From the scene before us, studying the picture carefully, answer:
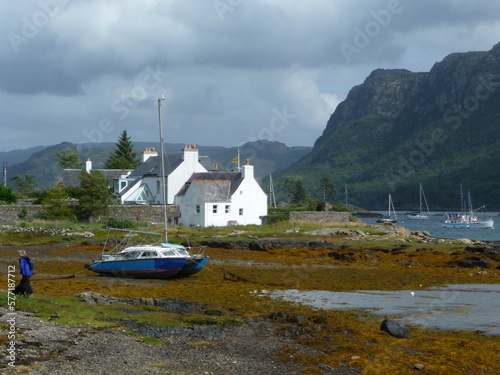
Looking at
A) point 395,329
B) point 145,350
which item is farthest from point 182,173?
point 145,350

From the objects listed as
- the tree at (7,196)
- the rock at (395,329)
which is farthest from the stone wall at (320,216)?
the rock at (395,329)

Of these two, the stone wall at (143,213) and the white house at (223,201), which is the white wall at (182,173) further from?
the stone wall at (143,213)

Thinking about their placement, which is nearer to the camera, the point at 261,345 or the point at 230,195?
the point at 261,345

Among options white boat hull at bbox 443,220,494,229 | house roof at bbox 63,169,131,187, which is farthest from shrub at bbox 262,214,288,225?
white boat hull at bbox 443,220,494,229

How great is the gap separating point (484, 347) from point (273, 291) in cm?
1416

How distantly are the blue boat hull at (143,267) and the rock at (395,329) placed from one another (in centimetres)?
1654

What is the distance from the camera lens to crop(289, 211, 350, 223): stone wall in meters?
81.8

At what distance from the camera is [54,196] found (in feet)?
263

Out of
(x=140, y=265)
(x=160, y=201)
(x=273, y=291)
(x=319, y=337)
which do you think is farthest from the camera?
(x=160, y=201)

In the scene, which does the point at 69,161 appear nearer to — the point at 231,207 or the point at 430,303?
the point at 231,207

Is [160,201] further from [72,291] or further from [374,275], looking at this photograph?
[72,291]

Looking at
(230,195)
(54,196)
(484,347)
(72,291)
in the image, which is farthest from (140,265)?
(54,196)

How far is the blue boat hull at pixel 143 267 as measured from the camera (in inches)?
1453

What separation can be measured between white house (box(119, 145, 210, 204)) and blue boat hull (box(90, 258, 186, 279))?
145 feet
